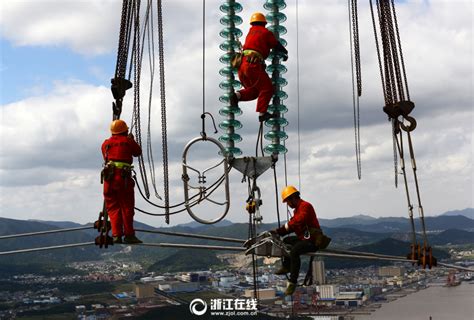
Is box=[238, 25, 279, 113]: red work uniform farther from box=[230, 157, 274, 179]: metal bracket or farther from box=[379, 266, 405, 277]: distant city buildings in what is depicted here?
box=[379, 266, 405, 277]: distant city buildings

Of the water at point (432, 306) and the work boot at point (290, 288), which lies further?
the water at point (432, 306)

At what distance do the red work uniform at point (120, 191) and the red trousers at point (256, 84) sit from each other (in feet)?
7.22

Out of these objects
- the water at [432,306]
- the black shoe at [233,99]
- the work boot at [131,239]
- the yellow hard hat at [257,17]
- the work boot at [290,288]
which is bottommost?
the water at [432,306]

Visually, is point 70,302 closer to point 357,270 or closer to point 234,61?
point 357,270

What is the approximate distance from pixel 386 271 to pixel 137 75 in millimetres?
171173

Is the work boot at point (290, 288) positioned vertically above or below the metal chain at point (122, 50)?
below

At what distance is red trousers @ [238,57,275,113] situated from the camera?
35.4ft

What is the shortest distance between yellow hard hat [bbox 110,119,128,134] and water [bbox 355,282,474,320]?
104 meters

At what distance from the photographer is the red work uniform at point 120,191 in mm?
9727

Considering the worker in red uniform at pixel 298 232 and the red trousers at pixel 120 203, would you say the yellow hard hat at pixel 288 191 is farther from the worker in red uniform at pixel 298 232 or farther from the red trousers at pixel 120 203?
the red trousers at pixel 120 203

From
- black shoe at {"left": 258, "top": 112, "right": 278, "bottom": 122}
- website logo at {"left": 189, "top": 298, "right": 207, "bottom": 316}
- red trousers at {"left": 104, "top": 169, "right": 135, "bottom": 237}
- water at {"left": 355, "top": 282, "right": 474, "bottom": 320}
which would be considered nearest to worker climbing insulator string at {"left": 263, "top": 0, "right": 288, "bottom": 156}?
black shoe at {"left": 258, "top": 112, "right": 278, "bottom": 122}

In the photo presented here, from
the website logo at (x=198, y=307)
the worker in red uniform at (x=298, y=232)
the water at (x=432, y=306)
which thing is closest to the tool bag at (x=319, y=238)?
the worker in red uniform at (x=298, y=232)

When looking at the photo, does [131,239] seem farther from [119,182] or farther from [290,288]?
[290,288]

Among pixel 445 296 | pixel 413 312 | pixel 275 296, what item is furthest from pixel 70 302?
pixel 445 296
